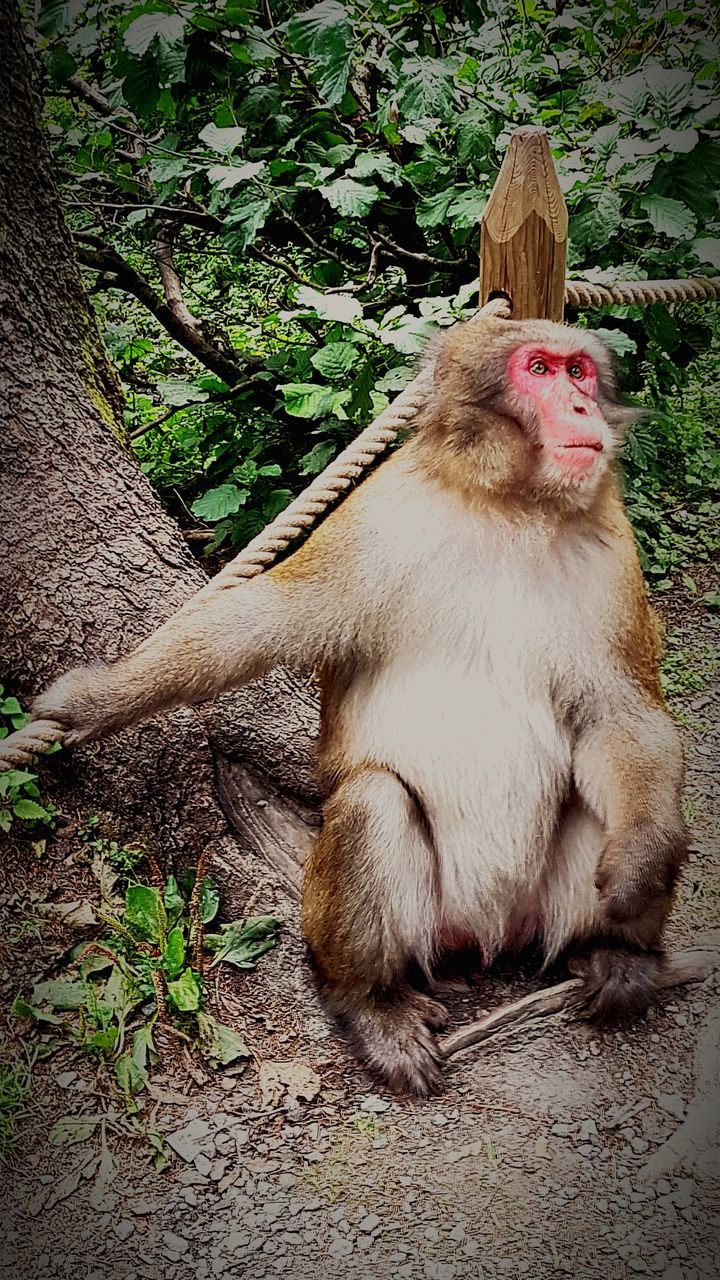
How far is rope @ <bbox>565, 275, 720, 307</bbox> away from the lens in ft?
8.91

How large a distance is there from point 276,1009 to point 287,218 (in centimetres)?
221

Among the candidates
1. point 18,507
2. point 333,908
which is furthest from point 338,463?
point 333,908

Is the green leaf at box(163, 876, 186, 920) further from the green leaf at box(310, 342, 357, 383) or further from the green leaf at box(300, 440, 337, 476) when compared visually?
the green leaf at box(310, 342, 357, 383)

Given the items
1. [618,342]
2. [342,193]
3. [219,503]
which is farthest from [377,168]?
[219,503]

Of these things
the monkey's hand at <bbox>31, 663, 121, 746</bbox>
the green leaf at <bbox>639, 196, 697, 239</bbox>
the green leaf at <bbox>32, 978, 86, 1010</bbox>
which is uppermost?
the green leaf at <bbox>639, 196, 697, 239</bbox>

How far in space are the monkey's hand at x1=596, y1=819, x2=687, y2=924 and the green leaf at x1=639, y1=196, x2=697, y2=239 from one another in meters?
1.50

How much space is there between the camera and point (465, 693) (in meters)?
2.24

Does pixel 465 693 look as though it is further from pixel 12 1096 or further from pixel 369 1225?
pixel 12 1096

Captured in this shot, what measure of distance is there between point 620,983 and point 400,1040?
0.50 metres

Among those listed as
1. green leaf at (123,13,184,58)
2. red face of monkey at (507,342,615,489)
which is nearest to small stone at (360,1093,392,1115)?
red face of monkey at (507,342,615,489)

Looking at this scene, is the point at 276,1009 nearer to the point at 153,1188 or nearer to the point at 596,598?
the point at 153,1188

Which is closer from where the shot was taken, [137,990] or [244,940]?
[137,990]

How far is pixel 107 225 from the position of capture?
3.24m

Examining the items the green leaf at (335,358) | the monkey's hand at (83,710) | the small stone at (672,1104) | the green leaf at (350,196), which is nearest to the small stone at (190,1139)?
the monkey's hand at (83,710)
